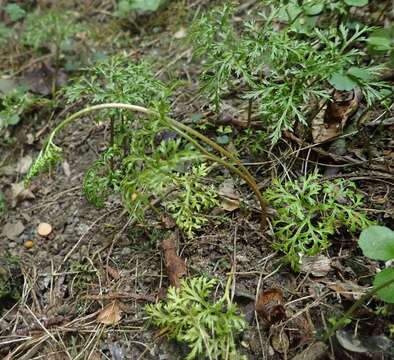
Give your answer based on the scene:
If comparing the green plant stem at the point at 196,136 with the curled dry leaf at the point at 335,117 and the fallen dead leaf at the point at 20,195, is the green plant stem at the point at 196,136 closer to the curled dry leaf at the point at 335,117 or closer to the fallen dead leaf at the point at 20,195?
the curled dry leaf at the point at 335,117

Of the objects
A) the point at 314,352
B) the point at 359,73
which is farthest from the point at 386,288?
the point at 359,73

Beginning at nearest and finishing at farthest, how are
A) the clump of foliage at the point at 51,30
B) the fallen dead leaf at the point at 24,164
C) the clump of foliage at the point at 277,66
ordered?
the clump of foliage at the point at 277,66
the fallen dead leaf at the point at 24,164
the clump of foliage at the point at 51,30

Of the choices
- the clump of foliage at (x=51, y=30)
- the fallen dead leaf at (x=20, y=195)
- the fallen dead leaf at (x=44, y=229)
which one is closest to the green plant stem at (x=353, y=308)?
the fallen dead leaf at (x=44, y=229)

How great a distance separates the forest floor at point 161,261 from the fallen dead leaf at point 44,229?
20 millimetres

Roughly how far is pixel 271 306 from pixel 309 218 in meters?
0.39

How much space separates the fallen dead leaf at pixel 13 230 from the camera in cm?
255

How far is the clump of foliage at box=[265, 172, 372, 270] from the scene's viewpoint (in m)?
1.86

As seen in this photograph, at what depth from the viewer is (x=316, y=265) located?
1.98 meters

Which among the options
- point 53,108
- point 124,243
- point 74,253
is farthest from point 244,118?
point 53,108

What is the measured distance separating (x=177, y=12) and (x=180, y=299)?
8.18 ft

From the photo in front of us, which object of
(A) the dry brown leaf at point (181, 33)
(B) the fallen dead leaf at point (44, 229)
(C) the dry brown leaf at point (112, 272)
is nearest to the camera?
(C) the dry brown leaf at point (112, 272)

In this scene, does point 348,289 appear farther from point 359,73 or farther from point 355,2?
point 355,2

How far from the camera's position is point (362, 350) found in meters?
1.66

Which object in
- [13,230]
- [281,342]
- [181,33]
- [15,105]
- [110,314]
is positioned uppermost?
[15,105]
